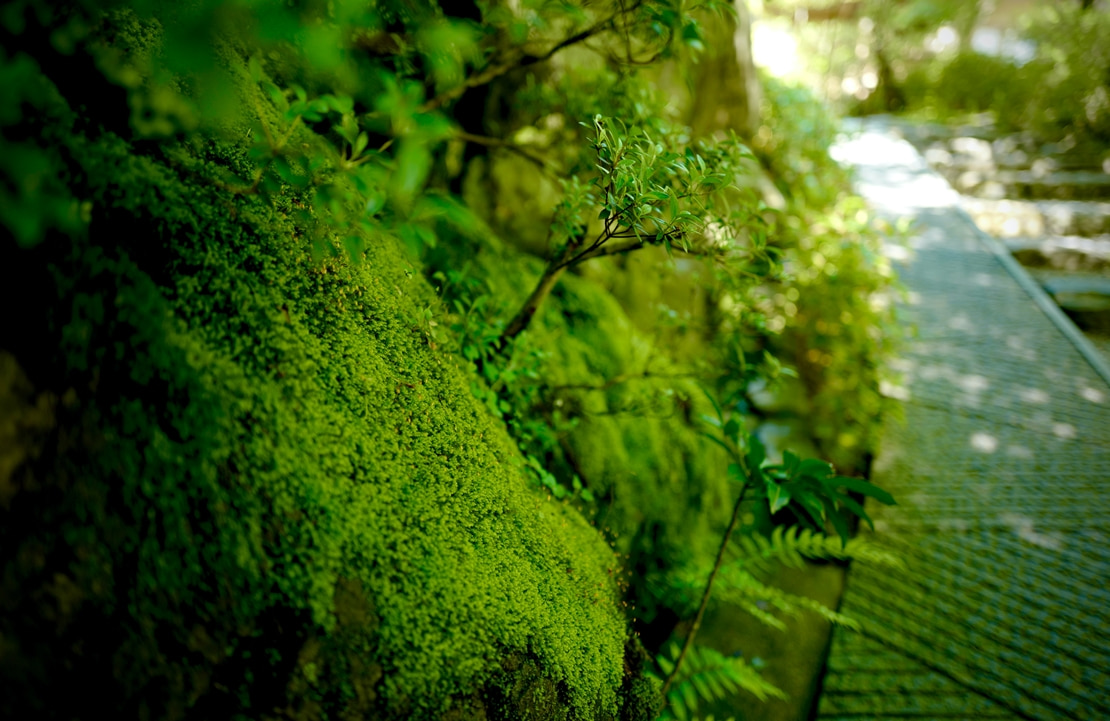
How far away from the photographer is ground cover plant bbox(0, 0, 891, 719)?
2.95 ft

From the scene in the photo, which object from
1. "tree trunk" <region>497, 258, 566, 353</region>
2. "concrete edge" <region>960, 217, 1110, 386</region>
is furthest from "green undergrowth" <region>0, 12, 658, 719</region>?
"concrete edge" <region>960, 217, 1110, 386</region>

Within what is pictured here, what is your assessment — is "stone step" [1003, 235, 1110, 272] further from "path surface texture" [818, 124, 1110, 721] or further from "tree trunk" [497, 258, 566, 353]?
"tree trunk" [497, 258, 566, 353]

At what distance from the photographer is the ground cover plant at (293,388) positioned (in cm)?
90

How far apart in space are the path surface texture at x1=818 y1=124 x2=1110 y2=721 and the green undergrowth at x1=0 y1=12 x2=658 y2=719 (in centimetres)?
219

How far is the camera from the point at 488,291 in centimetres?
→ 235

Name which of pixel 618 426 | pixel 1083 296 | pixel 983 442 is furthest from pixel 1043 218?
pixel 618 426

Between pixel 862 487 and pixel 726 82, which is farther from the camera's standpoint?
pixel 726 82

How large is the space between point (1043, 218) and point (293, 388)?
980 centimetres

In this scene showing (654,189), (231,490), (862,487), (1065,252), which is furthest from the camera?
(1065,252)

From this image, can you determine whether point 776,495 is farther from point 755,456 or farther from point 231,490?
point 231,490

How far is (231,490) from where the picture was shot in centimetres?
106

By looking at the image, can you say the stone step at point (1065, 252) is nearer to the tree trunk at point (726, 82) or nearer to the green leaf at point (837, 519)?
the tree trunk at point (726, 82)

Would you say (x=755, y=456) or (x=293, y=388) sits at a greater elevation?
(x=755, y=456)

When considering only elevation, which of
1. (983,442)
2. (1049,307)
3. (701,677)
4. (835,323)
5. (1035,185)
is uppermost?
(1035,185)
